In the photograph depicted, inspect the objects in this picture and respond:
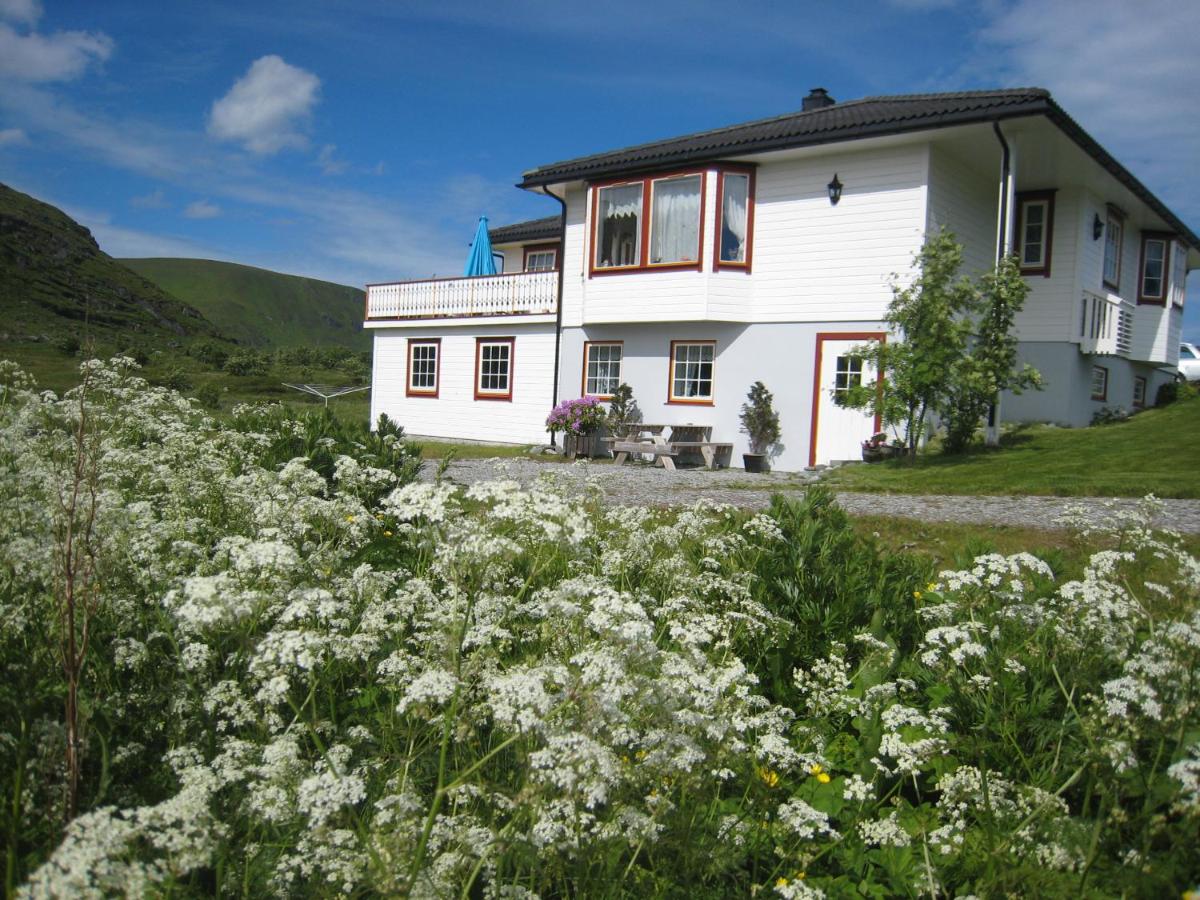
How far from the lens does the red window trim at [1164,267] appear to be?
21.1m

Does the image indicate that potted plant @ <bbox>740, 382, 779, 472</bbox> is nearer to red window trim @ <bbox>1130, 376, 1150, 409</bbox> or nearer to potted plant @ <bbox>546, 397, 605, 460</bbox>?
potted plant @ <bbox>546, 397, 605, 460</bbox>

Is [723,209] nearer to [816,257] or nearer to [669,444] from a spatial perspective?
[816,257]

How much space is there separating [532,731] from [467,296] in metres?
20.8

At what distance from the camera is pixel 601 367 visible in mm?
19375

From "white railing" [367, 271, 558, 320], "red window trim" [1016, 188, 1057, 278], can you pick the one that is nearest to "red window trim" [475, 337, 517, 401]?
"white railing" [367, 271, 558, 320]

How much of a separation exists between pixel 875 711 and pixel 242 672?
234 centimetres

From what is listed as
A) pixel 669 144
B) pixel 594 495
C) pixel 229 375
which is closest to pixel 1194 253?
pixel 669 144

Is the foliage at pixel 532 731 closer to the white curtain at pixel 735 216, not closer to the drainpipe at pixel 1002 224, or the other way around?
the drainpipe at pixel 1002 224

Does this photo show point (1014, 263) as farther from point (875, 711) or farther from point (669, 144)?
point (875, 711)

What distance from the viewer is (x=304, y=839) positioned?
2.19 m

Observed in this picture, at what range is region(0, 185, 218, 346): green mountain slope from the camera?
138 ft

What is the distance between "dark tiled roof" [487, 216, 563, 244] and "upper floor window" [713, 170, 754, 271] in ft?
30.8

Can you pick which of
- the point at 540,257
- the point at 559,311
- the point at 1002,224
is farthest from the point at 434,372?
the point at 1002,224

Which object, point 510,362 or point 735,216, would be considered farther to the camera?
point 510,362
